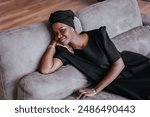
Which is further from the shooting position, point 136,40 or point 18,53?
point 136,40

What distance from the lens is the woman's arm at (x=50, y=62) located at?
1607 mm

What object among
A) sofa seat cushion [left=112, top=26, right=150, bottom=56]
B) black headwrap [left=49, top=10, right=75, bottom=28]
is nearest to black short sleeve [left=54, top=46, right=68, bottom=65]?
black headwrap [left=49, top=10, right=75, bottom=28]

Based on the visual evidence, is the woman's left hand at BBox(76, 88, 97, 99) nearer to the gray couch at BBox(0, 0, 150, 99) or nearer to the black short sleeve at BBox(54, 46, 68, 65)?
the gray couch at BBox(0, 0, 150, 99)

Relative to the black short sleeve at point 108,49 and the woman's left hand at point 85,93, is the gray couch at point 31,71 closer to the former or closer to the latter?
the woman's left hand at point 85,93

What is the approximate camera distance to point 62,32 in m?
1.61

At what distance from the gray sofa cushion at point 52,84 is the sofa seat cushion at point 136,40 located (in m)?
0.48

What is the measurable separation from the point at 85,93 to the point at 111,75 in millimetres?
197

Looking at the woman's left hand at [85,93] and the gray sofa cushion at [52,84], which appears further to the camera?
the woman's left hand at [85,93]

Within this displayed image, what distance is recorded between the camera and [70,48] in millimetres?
1718

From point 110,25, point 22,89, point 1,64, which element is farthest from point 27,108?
point 110,25

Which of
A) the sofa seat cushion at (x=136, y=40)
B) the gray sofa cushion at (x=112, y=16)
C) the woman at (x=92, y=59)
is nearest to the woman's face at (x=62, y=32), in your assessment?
the woman at (x=92, y=59)

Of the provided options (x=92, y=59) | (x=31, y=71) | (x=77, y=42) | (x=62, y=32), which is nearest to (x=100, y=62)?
(x=92, y=59)

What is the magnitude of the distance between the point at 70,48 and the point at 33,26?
26 centimetres

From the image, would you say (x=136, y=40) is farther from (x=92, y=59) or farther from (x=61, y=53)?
(x=61, y=53)
